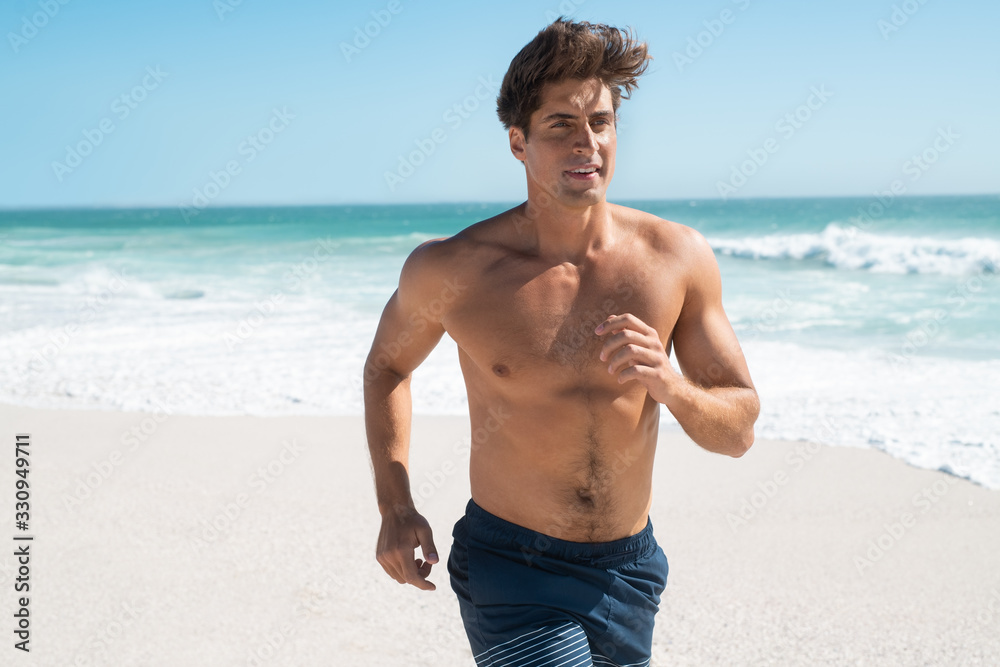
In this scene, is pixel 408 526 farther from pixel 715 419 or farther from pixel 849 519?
pixel 849 519

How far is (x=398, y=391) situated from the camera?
7.59ft

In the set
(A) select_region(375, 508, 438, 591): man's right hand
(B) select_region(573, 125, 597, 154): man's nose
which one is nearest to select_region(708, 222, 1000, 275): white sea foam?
(B) select_region(573, 125, 597, 154): man's nose

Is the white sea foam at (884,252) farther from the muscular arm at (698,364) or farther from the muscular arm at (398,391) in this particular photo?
the muscular arm at (398,391)

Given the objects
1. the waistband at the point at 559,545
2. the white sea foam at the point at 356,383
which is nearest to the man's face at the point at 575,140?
the waistband at the point at 559,545

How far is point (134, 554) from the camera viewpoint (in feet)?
13.6

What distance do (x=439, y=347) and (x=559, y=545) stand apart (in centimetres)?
739

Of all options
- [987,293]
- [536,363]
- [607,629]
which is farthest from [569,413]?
[987,293]

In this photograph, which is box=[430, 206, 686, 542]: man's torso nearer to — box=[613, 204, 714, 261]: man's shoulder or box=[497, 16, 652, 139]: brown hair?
box=[613, 204, 714, 261]: man's shoulder

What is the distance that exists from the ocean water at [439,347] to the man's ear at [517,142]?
4.10 meters

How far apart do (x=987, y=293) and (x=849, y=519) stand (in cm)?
1121

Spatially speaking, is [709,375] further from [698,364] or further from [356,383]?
[356,383]

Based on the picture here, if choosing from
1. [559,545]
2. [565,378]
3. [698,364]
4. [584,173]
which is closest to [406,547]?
[559,545]

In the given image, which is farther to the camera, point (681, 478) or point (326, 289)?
point (326, 289)

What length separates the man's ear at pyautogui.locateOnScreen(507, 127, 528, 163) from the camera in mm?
2194
